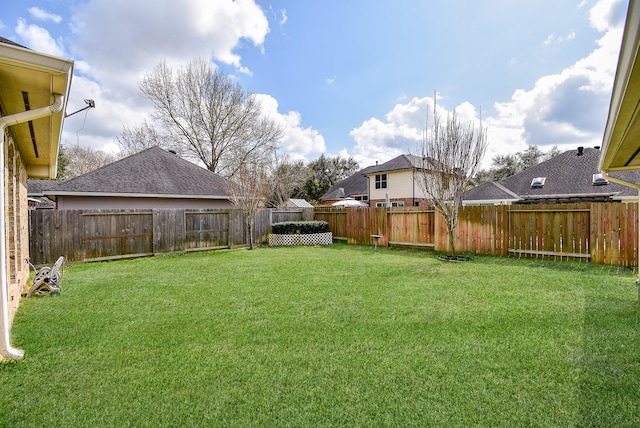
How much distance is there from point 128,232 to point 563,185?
21.8m

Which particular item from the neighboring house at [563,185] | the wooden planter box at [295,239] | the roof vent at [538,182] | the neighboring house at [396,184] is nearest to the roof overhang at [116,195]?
the wooden planter box at [295,239]

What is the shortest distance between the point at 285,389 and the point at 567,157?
78.7ft

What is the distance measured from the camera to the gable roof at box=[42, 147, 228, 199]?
11695 millimetres

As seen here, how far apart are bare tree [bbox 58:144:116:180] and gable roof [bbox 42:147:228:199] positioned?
16594 millimetres

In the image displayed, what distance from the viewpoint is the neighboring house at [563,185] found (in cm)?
1631

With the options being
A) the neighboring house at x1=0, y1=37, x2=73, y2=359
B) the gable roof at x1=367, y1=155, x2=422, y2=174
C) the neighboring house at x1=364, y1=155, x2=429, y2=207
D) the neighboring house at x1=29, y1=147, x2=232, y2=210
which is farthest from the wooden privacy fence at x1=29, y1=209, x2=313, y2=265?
the gable roof at x1=367, y1=155, x2=422, y2=174

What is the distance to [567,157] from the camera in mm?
19719

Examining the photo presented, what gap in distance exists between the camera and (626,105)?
2.55 meters

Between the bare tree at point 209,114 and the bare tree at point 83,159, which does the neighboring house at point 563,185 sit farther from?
the bare tree at point 83,159

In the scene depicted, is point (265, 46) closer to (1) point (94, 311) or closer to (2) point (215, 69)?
(2) point (215, 69)

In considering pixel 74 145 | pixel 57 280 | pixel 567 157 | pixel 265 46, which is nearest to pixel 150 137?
pixel 74 145

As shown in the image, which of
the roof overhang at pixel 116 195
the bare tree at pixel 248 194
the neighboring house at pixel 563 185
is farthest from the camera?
the neighboring house at pixel 563 185

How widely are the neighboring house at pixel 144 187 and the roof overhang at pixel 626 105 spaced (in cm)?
1292

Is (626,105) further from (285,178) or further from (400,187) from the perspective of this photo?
(285,178)
